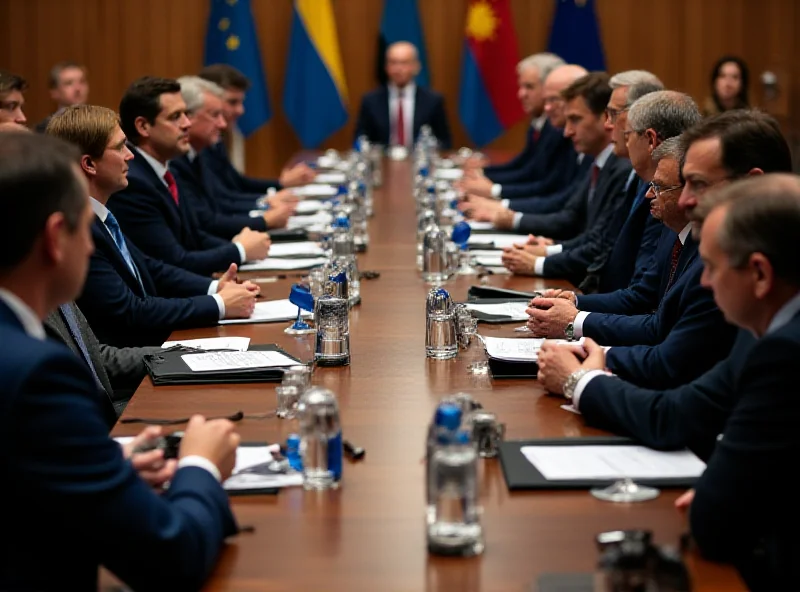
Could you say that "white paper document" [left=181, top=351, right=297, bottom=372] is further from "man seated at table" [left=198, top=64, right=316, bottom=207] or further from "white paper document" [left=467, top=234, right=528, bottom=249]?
"man seated at table" [left=198, top=64, right=316, bottom=207]

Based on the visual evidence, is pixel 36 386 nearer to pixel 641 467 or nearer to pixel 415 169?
pixel 641 467

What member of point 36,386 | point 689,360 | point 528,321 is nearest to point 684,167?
point 689,360

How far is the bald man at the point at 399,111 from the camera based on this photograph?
461 inches

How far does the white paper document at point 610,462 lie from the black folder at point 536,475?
1 cm

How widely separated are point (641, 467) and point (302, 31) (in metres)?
10.4

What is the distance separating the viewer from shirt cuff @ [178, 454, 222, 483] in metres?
2.24

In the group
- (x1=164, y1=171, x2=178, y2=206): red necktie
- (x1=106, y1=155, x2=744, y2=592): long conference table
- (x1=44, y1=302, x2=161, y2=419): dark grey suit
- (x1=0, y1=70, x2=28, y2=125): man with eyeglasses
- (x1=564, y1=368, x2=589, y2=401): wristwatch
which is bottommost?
(x1=44, y1=302, x2=161, y2=419): dark grey suit

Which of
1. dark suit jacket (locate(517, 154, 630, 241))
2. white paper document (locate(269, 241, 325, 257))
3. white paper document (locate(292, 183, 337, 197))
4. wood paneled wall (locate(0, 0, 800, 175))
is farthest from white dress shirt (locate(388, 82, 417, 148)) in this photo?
white paper document (locate(269, 241, 325, 257))

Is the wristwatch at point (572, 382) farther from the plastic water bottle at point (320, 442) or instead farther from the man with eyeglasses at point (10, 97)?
the man with eyeglasses at point (10, 97)

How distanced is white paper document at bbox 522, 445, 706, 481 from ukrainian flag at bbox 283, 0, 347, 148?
10.2 m

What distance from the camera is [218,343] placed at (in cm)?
377

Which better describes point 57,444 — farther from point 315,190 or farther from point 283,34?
point 283,34

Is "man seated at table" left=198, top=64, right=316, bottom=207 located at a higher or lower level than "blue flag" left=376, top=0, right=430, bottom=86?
lower

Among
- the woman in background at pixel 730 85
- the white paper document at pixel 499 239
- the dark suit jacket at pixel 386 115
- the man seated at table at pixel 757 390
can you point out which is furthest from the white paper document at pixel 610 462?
the dark suit jacket at pixel 386 115
